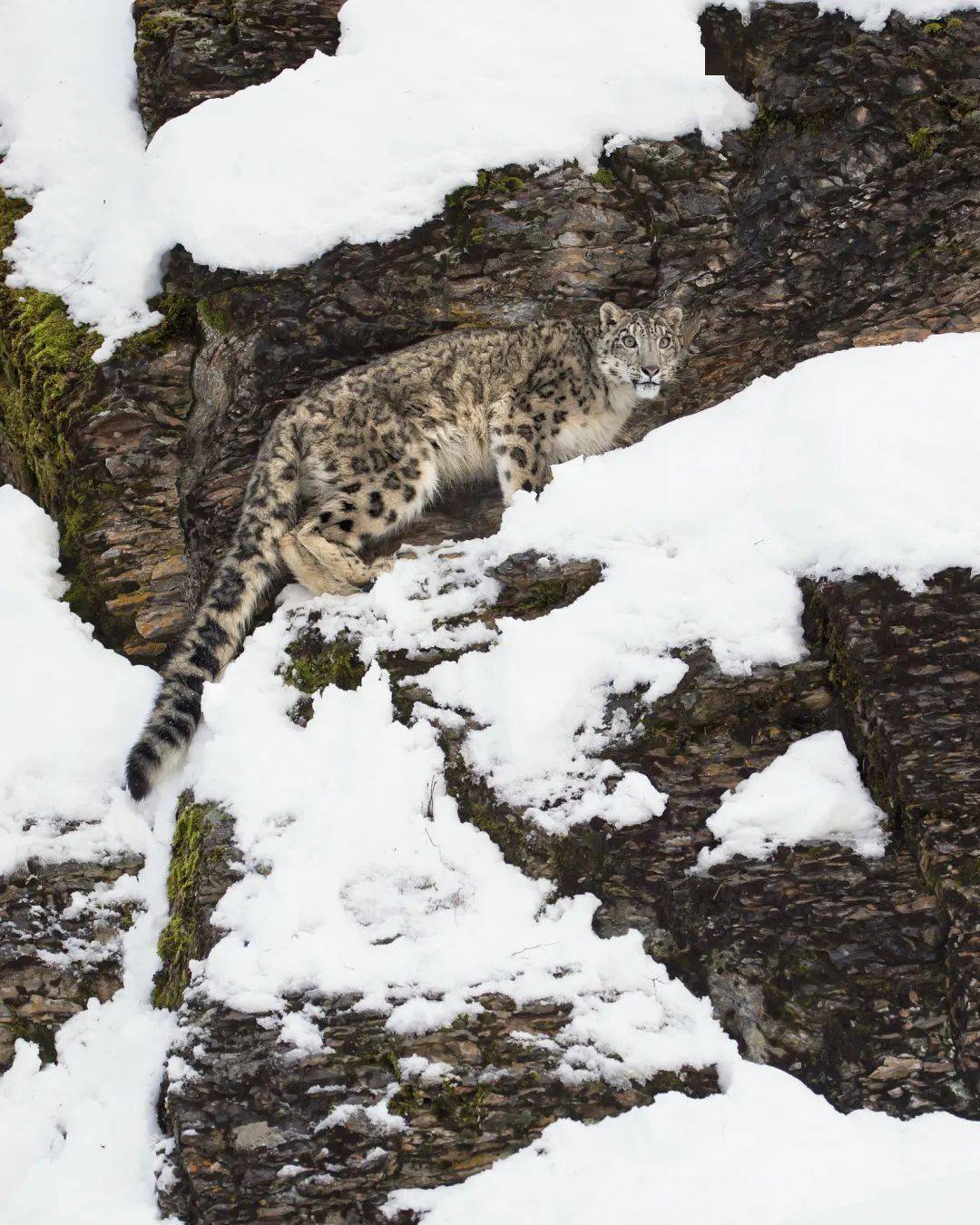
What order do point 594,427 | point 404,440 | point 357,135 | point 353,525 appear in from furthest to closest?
point 357,135, point 594,427, point 404,440, point 353,525

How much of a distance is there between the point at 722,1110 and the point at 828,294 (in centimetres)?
604

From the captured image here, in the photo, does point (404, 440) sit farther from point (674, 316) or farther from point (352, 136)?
point (352, 136)

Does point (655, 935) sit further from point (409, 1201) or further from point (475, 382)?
point (475, 382)

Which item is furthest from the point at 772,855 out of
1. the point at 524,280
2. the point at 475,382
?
the point at 524,280

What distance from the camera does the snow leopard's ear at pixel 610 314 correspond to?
883 cm

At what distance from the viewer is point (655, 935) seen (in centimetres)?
584

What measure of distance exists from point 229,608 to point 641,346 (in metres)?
3.50

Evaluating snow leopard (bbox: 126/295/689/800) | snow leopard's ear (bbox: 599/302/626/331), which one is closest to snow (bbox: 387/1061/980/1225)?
snow leopard (bbox: 126/295/689/800)

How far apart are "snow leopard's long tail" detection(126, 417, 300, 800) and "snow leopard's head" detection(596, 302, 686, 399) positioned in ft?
8.02

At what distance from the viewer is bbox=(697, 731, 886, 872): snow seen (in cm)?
581

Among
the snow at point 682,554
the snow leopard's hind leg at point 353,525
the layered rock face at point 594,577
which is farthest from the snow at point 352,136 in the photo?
the snow at point 682,554

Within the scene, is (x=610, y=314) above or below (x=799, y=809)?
above

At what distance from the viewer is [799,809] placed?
588 centimetres

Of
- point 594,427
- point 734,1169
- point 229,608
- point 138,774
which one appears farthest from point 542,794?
point 594,427
